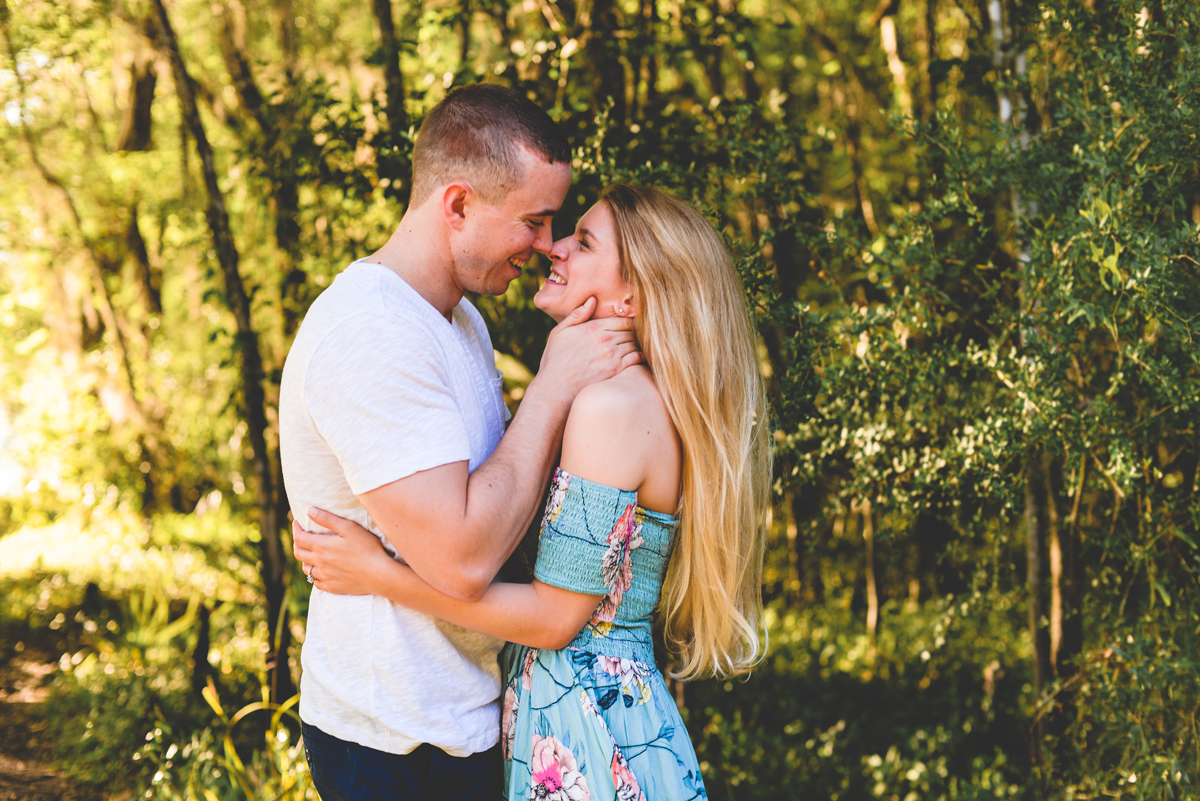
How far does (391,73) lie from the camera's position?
3148 millimetres

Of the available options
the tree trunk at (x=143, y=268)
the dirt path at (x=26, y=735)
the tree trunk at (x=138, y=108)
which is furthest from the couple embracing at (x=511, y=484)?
the tree trunk at (x=143, y=268)

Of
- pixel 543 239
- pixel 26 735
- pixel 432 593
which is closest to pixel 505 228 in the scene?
pixel 543 239

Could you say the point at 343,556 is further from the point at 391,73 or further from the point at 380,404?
the point at 391,73

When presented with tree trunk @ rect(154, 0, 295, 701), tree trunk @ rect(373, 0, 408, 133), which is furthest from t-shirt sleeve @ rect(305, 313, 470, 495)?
tree trunk @ rect(154, 0, 295, 701)

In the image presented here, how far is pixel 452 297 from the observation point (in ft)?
5.88

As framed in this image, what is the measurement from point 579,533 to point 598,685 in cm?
34

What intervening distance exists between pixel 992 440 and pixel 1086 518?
89cm

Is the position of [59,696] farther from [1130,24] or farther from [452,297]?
[1130,24]

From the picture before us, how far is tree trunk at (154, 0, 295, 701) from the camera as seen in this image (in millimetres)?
3449

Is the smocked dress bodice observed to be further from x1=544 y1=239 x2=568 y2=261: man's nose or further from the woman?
x1=544 y1=239 x2=568 y2=261: man's nose

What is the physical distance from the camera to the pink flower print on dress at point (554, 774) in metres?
1.61

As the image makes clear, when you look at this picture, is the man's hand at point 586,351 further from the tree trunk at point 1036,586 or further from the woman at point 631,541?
the tree trunk at point 1036,586

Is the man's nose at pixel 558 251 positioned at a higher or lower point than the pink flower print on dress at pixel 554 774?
higher

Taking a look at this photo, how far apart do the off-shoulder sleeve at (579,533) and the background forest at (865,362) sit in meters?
0.99
